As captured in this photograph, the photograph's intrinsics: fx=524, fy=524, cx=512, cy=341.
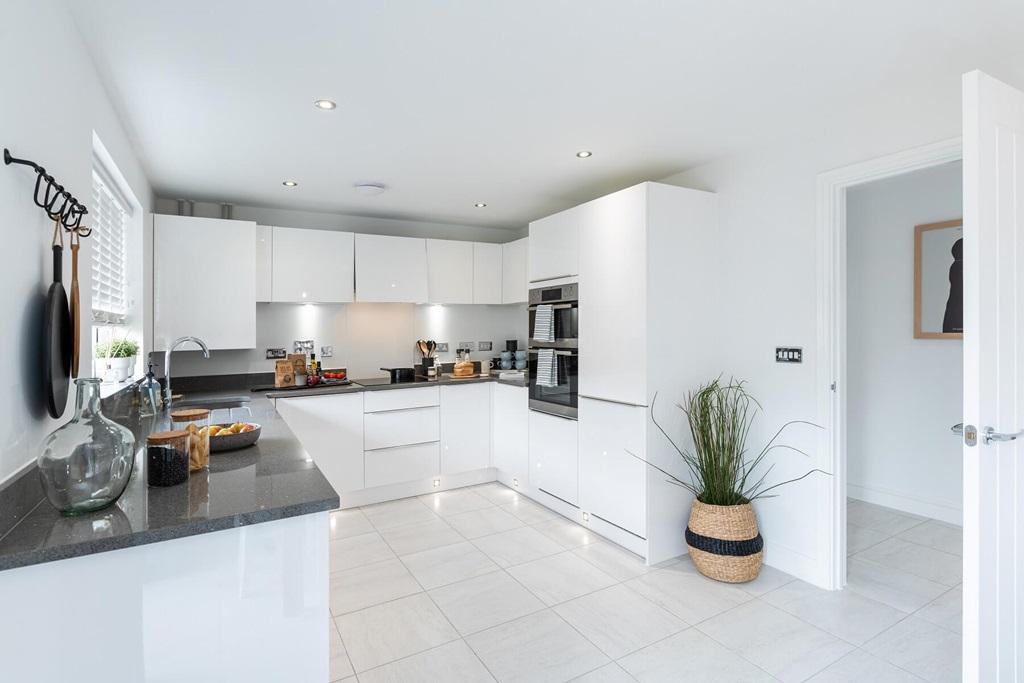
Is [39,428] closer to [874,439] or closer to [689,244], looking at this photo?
[689,244]

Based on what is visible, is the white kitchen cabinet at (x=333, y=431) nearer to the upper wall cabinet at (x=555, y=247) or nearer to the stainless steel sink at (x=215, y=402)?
the stainless steel sink at (x=215, y=402)

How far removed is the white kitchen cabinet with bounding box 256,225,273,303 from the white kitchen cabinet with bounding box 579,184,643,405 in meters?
2.36

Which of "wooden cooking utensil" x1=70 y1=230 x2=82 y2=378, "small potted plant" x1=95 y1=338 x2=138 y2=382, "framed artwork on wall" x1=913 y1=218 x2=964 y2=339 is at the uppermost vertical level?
"framed artwork on wall" x1=913 y1=218 x2=964 y2=339

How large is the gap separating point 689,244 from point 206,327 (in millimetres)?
3295

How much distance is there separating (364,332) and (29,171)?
10.8ft

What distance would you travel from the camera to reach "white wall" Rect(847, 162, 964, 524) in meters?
3.51

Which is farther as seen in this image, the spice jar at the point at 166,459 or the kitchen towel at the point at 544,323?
the kitchen towel at the point at 544,323

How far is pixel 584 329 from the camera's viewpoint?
3.44m

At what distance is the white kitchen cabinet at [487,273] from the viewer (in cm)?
481

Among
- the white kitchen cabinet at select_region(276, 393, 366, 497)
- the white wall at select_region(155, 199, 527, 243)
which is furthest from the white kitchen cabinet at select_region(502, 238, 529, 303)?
the white kitchen cabinet at select_region(276, 393, 366, 497)

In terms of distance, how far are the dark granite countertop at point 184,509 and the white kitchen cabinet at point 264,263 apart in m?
2.29

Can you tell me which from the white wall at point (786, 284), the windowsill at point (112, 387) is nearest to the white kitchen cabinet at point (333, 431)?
the windowsill at point (112, 387)

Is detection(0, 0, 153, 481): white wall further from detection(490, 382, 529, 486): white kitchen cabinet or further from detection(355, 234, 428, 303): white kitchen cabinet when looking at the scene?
detection(490, 382, 529, 486): white kitchen cabinet

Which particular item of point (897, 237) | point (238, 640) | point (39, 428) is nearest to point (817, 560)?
point (897, 237)
